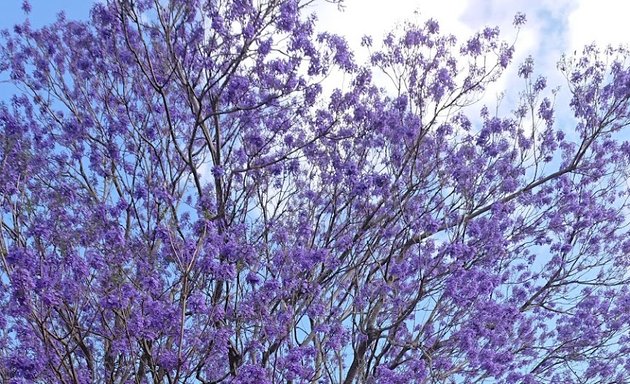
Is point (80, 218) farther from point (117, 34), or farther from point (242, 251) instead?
point (117, 34)

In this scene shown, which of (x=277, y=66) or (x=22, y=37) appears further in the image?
(x=22, y=37)

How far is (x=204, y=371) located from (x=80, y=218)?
197cm

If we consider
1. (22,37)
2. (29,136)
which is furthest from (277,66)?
(22,37)

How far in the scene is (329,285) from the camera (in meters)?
8.72

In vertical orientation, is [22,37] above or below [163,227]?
above

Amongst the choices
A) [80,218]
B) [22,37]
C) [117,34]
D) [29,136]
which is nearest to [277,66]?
[117,34]

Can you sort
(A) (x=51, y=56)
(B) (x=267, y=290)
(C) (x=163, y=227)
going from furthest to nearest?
(A) (x=51, y=56)
(B) (x=267, y=290)
(C) (x=163, y=227)

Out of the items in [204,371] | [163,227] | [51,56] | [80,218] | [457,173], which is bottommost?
[204,371]

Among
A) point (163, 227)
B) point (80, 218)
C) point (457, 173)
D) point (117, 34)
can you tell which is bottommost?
point (163, 227)

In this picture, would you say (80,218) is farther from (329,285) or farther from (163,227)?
(329,285)

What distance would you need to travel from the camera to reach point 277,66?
326 inches

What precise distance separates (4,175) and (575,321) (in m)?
7.00

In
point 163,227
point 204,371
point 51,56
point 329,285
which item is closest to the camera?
point 163,227

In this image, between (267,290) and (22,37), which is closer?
(267,290)
